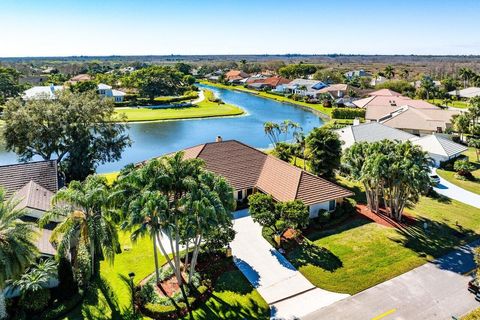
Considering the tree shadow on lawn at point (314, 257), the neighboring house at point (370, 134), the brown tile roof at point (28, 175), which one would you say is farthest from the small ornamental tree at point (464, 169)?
the brown tile roof at point (28, 175)

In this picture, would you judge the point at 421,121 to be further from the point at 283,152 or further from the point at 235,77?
the point at 235,77

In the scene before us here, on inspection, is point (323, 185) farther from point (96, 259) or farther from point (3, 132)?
point (3, 132)

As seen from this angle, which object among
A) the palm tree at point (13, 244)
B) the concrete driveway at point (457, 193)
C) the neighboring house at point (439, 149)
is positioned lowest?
the concrete driveway at point (457, 193)

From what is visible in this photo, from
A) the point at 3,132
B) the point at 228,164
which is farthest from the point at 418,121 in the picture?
the point at 3,132

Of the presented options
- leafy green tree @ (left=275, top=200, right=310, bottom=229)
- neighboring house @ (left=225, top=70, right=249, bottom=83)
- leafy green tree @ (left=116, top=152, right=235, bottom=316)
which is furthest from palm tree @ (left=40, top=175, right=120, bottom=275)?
neighboring house @ (left=225, top=70, right=249, bottom=83)

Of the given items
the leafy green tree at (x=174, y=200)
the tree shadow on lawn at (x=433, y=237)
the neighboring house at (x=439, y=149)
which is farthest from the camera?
the neighboring house at (x=439, y=149)

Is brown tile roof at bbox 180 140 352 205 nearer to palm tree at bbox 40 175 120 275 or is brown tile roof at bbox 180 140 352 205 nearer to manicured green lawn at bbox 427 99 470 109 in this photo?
palm tree at bbox 40 175 120 275

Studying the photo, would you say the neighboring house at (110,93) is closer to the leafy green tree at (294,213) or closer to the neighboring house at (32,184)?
the neighboring house at (32,184)

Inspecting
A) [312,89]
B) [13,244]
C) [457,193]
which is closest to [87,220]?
[13,244]
